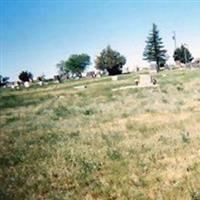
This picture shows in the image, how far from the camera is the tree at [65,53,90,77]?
17088 centimetres

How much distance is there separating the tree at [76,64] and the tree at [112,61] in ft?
170

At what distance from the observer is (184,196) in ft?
24.9

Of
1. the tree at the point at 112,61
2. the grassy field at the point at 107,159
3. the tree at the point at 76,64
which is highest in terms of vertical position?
the tree at the point at 76,64

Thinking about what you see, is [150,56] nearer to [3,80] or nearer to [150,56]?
[150,56]

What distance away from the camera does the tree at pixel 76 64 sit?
6727 inches

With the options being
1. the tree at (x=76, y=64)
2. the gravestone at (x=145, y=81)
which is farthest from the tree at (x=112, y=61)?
the gravestone at (x=145, y=81)

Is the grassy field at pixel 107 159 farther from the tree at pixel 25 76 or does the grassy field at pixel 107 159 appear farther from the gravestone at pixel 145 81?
the tree at pixel 25 76

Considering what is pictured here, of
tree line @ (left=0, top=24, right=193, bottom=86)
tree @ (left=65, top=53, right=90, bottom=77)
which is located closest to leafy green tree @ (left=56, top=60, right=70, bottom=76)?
tree @ (left=65, top=53, right=90, bottom=77)

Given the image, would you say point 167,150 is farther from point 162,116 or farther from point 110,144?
point 162,116

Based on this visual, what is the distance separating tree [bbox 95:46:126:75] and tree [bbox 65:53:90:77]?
51944mm

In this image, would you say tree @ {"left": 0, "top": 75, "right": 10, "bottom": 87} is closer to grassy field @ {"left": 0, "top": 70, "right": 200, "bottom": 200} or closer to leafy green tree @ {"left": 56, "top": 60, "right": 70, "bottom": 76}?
leafy green tree @ {"left": 56, "top": 60, "right": 70, "bottom": 76}

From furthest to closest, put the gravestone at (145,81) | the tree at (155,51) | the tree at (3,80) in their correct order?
the tree at (3,80)
the tree at (155,51)
the gravestone at (145,81)

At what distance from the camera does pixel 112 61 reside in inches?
4542

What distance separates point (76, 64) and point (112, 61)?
5741 cm
